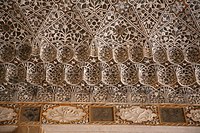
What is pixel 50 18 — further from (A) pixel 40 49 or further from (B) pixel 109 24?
(B) pixel 109 24

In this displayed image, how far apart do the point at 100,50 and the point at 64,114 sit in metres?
0.86

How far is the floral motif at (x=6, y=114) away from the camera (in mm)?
3762

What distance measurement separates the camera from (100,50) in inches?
163

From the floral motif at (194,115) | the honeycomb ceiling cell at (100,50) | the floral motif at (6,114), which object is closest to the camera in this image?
the floral motif at (6,114)

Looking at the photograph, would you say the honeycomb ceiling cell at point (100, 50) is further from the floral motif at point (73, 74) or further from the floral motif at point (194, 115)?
the floral motif at point (194, 115)

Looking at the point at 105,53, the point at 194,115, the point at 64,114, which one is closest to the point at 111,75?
the point at 105,53

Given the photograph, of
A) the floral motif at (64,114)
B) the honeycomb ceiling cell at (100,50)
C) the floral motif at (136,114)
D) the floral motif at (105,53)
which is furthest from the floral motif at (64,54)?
the floral motif at (136,114)

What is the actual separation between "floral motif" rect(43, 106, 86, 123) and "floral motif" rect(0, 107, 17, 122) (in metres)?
0.34

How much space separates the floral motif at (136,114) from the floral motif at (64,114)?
0.43 m

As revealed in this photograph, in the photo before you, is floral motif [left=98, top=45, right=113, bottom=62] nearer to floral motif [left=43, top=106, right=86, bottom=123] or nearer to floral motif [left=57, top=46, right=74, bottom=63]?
floral motif [left=57, top=46, right=74, bottom=63]


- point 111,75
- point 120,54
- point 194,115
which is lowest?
point 194,115

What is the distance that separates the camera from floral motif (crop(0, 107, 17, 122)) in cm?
376

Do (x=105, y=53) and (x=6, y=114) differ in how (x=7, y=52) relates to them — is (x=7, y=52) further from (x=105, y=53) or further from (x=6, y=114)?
(x=105, y=53)

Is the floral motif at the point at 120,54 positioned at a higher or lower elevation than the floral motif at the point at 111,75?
higher
